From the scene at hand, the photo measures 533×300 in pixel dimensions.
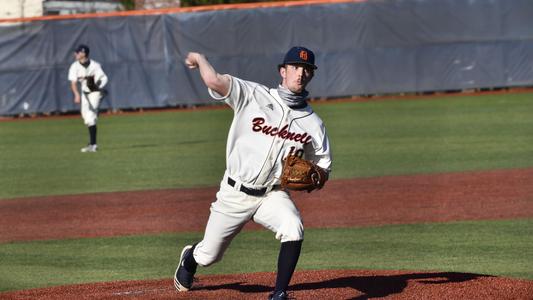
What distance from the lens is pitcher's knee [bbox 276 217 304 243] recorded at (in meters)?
6.66

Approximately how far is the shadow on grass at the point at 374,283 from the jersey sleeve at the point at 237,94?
60.7 inches

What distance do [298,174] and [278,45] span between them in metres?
23.8

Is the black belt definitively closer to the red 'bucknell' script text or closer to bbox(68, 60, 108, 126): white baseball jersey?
the red 'bucknell' script text

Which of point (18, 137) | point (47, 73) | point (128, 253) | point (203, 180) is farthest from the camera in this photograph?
point (47, 73)

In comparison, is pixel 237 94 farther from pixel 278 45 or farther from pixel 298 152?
pixel 278 45

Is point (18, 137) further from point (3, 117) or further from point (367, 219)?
point (367, 219)

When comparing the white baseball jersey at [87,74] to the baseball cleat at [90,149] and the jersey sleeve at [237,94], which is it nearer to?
the baseball cleat at [90,149]

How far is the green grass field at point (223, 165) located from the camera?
9445 millimetres

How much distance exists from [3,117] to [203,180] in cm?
1606

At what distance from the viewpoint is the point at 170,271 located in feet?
30.5

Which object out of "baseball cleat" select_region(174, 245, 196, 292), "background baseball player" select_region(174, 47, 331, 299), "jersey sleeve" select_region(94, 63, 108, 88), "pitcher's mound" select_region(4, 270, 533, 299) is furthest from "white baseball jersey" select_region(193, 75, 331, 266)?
"jersey sleeve" select_region(94, 63, 108, 88)

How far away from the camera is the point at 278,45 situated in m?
30.3

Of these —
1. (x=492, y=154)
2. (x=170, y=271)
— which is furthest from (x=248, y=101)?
(x=492, y=154)

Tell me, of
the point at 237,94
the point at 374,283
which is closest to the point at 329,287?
the point at 374,283
